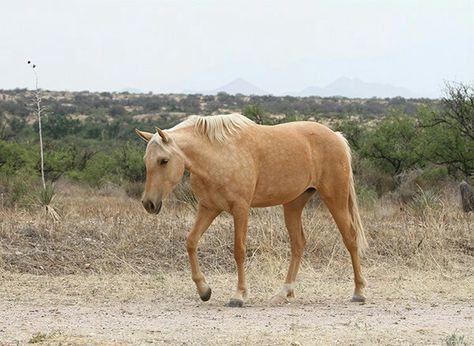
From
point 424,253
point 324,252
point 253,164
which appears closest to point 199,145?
point 253,164

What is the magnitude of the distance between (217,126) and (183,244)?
3571 millimetres

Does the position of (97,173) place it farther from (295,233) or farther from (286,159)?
(286,159)

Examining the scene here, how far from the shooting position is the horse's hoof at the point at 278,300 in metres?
8.86

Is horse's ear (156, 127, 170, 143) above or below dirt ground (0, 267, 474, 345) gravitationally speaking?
above

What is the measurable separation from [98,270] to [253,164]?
321 centimetres

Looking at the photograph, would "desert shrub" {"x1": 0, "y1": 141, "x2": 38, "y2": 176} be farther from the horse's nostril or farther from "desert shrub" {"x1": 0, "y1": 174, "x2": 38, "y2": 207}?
the horse's nostril

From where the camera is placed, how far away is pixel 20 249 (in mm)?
11195

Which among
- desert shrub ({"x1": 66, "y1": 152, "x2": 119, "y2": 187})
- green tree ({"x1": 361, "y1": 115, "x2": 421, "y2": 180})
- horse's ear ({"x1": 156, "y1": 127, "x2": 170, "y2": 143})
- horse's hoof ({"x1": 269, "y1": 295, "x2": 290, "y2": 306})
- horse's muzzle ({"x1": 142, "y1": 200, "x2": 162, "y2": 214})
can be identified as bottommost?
desert shrub ({"x1": 66, "y1": 152, "x2": 119, "y2": 187})

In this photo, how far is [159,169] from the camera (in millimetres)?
8203

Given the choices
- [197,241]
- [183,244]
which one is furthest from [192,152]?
[183,244]

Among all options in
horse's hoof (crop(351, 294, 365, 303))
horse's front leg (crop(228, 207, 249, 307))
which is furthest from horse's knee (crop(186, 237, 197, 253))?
horse's hoof (crop(351, 294, 365, 303))

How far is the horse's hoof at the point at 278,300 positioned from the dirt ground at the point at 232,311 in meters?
0.09

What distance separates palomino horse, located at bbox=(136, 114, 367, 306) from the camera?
8.31m

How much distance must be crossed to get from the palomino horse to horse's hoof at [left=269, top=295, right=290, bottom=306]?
0.6 inches
